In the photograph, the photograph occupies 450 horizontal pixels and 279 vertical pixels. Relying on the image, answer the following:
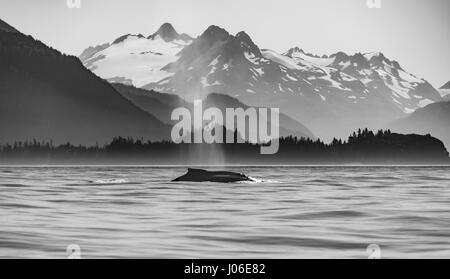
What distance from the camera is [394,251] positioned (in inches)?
805

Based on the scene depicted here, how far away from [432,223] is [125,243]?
12382mm

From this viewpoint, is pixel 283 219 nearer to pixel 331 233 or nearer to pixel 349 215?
pixel 349 215
